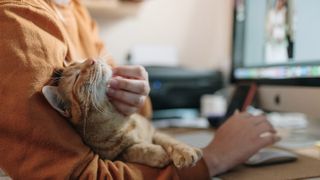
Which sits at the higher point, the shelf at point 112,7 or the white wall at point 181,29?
the shelf at point 112,7

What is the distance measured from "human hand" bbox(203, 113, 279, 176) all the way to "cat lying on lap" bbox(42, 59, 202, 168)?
55mm

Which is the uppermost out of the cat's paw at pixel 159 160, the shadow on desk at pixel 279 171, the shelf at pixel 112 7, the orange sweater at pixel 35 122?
the shelf at pixel 112 7

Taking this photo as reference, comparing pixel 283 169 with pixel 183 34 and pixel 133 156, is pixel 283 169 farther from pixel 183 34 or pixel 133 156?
pixel 183 34

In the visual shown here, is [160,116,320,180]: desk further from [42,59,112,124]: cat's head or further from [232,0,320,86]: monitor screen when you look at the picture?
[42,59,112,124]: cat's head

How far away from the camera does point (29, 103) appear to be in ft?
1.86

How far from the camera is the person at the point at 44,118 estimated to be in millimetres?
560

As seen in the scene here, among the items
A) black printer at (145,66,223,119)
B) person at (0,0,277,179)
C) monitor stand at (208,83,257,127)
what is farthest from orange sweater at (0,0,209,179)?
black printer at (145,66,223,119)

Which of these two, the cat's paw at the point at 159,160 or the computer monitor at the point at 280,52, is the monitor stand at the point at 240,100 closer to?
the computer monitor at the point at 280,52

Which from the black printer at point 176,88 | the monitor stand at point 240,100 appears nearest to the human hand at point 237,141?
the monitor stand at point 240,100

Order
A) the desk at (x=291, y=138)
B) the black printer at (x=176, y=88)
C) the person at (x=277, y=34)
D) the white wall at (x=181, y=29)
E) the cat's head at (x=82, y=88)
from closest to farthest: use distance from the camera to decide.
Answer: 1. the cat's head at (x=82, y=88)
2. the desk at (x=291, y=138)
3. the person at (x=277, y=34)
4. the black printer at (x=176, y=88)
5. the white wall at (x=181, y=29)

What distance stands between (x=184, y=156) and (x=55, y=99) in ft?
0.74

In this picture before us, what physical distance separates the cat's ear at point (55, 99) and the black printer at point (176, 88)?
867 millimetres

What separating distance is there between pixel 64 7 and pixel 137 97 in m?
0.33

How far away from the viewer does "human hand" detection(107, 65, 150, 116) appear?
677mm
